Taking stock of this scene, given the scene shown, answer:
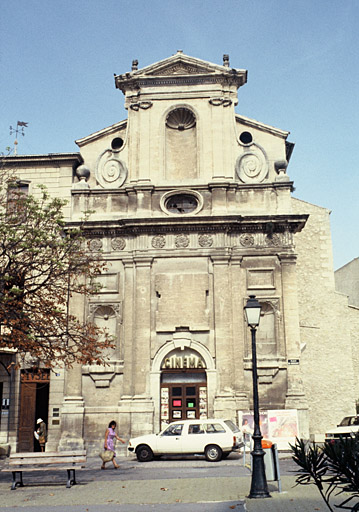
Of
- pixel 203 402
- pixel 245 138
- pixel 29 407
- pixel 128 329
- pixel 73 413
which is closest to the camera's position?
pixel 73 413

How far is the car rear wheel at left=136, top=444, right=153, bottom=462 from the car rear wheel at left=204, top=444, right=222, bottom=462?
7.00ft

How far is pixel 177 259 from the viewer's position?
26.0m

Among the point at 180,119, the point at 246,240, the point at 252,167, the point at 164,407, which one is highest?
the point at 180,119

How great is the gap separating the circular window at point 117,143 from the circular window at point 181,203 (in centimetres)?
419

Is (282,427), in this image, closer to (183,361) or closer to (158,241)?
(183,361)

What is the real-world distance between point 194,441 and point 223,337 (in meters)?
5.63

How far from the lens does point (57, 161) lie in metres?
28.0

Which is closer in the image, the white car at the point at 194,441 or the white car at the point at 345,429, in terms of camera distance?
the white car at the point at 194,441

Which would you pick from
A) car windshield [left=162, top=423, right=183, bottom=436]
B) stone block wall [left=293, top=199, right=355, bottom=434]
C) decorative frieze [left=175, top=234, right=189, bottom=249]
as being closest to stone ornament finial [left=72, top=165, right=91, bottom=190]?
decorative frieze [left=175, top=234, right=189, bottom=249]

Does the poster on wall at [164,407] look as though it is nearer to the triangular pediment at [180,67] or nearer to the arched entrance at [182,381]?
the arched entrance at [182,381]

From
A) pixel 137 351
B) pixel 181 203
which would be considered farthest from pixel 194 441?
pixel 181 203

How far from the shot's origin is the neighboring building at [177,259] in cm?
2434

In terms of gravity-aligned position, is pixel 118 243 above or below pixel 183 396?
above

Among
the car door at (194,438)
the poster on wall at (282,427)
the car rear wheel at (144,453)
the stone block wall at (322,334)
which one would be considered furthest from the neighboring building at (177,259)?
the stone block wall at (322,334)
